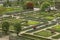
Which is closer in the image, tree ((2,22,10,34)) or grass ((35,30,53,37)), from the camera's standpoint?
grass ((35,30,53,37))

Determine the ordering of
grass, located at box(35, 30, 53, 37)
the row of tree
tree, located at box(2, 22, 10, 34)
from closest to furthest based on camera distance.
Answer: the row of tree → grass, located at box(35, 30, 53, 37) → tree, located at box(2, 22, 10, 34)

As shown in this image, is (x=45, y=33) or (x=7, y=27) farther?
(x=45, y=33)

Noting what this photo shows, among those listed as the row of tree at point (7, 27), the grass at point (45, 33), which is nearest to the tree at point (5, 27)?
the row of tree at point (7, 27)

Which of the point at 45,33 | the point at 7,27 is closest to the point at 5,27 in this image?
the point at 7,27

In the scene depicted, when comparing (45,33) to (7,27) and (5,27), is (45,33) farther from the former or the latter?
(5,27)

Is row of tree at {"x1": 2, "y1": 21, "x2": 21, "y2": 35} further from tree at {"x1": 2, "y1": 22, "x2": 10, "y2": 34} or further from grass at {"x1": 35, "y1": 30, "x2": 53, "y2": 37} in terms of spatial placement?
grass at {"x1": 35, "y1": 30, "x2": 53, "y2": 37}

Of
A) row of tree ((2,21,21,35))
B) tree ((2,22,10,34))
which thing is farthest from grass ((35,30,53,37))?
tree ((2,22,10,34))

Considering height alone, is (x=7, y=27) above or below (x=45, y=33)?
above

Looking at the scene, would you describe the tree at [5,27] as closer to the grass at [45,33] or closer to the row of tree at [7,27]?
the row of tree at [7,27]

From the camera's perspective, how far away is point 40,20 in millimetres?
19969

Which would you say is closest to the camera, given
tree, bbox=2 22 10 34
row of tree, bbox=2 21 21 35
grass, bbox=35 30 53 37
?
row of tree, bbox=2 21 21 35

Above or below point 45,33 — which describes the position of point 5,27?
above

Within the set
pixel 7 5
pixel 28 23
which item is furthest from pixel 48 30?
pixel 7 5

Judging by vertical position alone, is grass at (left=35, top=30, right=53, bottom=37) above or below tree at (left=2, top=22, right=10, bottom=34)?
below
